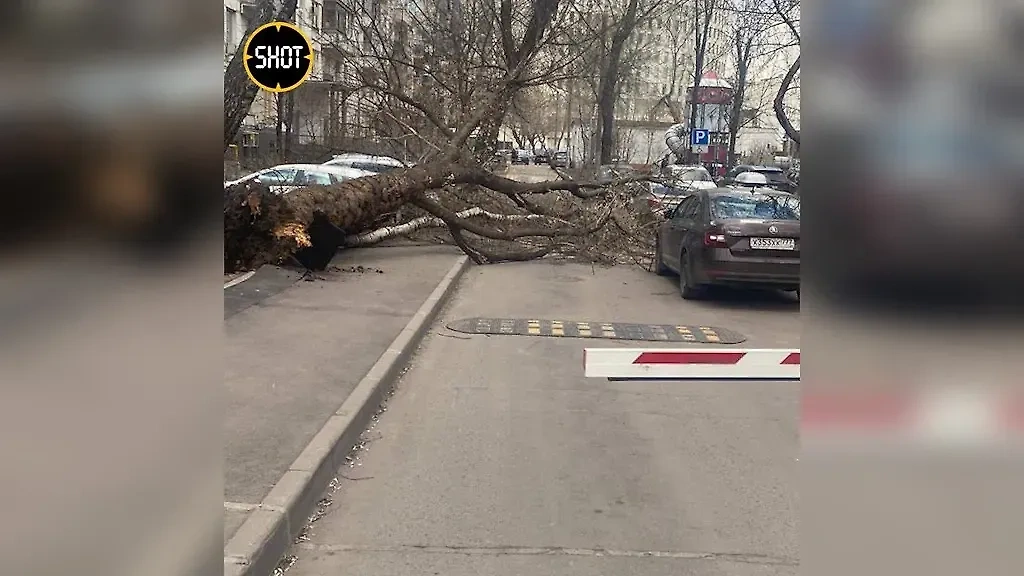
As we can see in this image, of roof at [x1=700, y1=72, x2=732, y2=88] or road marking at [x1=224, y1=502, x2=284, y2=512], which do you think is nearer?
road marking at [x1=224, y1=502, x2=284, y2=512]

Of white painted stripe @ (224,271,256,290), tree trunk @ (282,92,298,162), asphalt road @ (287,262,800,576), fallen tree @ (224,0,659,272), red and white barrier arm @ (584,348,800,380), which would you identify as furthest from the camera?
tree trunk @ (282,92,298,162)

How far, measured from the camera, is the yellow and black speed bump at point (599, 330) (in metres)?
10.2

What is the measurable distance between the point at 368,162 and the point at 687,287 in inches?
325

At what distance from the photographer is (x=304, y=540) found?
4.65m

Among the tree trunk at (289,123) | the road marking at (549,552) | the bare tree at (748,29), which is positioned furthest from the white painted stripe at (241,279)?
the bare tree at (748,29)

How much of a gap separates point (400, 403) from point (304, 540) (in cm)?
282

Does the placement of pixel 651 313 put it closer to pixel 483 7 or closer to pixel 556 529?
pixel 556 529

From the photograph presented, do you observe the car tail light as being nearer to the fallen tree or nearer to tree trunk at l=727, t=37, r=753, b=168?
the fallen tree

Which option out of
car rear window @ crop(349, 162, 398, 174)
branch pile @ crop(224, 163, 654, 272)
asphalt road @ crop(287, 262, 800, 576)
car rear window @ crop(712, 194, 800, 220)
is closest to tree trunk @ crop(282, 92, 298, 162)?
car rear window @ crop(349, 162, 398, 174)

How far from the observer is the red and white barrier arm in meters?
4.19

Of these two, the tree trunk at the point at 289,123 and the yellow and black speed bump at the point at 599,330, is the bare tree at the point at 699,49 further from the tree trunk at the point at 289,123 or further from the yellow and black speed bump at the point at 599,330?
the yellow and black speed bump at the point at 599,330

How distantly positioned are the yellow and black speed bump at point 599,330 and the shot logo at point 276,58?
325cm
